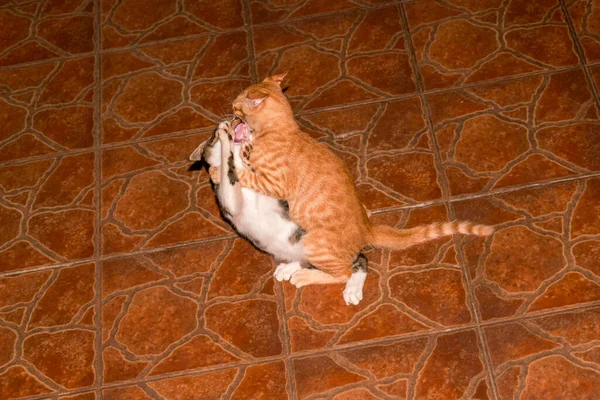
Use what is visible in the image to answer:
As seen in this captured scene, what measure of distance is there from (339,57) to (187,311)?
1453 millimetres

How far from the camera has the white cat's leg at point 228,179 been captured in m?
2.66

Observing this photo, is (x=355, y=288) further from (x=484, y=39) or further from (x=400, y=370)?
(x=484, y=39)

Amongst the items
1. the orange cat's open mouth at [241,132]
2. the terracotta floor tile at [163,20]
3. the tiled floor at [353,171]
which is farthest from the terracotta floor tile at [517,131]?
the terracotta floor tile at [163,20]

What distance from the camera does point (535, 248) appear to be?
2836 mm

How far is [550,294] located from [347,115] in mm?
1186

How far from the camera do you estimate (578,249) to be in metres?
2.81

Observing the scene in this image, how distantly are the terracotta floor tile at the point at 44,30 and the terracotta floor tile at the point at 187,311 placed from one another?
137 cm

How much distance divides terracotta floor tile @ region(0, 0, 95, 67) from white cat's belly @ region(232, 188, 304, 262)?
5.25 ft

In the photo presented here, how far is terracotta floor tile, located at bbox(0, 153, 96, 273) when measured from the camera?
3.09m

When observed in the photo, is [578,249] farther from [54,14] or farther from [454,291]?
[54,14]

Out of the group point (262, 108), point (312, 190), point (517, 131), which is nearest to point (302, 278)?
point (312, 190)

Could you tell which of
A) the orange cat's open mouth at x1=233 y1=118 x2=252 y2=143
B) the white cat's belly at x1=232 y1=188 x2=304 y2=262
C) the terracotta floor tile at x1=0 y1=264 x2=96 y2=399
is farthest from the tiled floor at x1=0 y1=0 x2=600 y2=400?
the orange cat's open mouth at x1=233 y1=118 x2=252 y2=143

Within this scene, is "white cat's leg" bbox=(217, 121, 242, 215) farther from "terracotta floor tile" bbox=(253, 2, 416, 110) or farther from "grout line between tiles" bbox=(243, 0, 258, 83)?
→ "grout line between tiles" bbox=(243, 0, 258, 83)

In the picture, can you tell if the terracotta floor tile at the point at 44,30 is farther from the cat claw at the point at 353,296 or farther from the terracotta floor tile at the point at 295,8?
the cat claw at the point at 353,296
